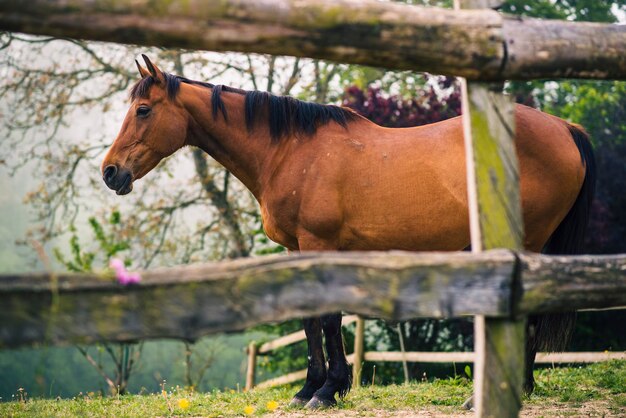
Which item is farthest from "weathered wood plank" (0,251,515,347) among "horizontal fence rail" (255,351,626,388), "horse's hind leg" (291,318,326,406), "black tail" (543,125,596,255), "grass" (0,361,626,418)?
"horizontal fence rail" (255,351,626,388)

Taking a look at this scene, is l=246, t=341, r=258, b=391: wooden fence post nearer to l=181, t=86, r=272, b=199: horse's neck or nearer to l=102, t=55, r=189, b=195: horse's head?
l=181, t=86, r=272, b=199: horse's neck

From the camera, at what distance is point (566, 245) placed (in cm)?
493

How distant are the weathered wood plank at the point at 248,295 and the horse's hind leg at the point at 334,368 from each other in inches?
106

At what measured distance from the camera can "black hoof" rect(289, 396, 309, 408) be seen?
479 cm

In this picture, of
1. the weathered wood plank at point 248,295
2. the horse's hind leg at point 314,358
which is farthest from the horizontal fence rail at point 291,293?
the horse's hind leg at point 314,358

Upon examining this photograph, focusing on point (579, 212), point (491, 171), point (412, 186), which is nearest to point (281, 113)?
point (412, 186)

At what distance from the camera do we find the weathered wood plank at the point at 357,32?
211cm

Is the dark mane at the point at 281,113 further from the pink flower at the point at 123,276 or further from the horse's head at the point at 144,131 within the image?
the pink flower at the point at 123,276

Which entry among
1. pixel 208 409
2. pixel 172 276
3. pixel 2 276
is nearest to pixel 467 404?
pixel 208 409

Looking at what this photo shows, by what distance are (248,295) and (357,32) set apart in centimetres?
104

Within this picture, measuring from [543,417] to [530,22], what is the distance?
2475 millimetres

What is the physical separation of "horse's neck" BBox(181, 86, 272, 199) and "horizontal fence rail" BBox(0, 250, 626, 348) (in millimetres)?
2882

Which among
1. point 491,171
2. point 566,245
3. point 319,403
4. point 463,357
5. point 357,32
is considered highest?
point 357,32

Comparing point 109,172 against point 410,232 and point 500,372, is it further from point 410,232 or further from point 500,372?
point 500,372
